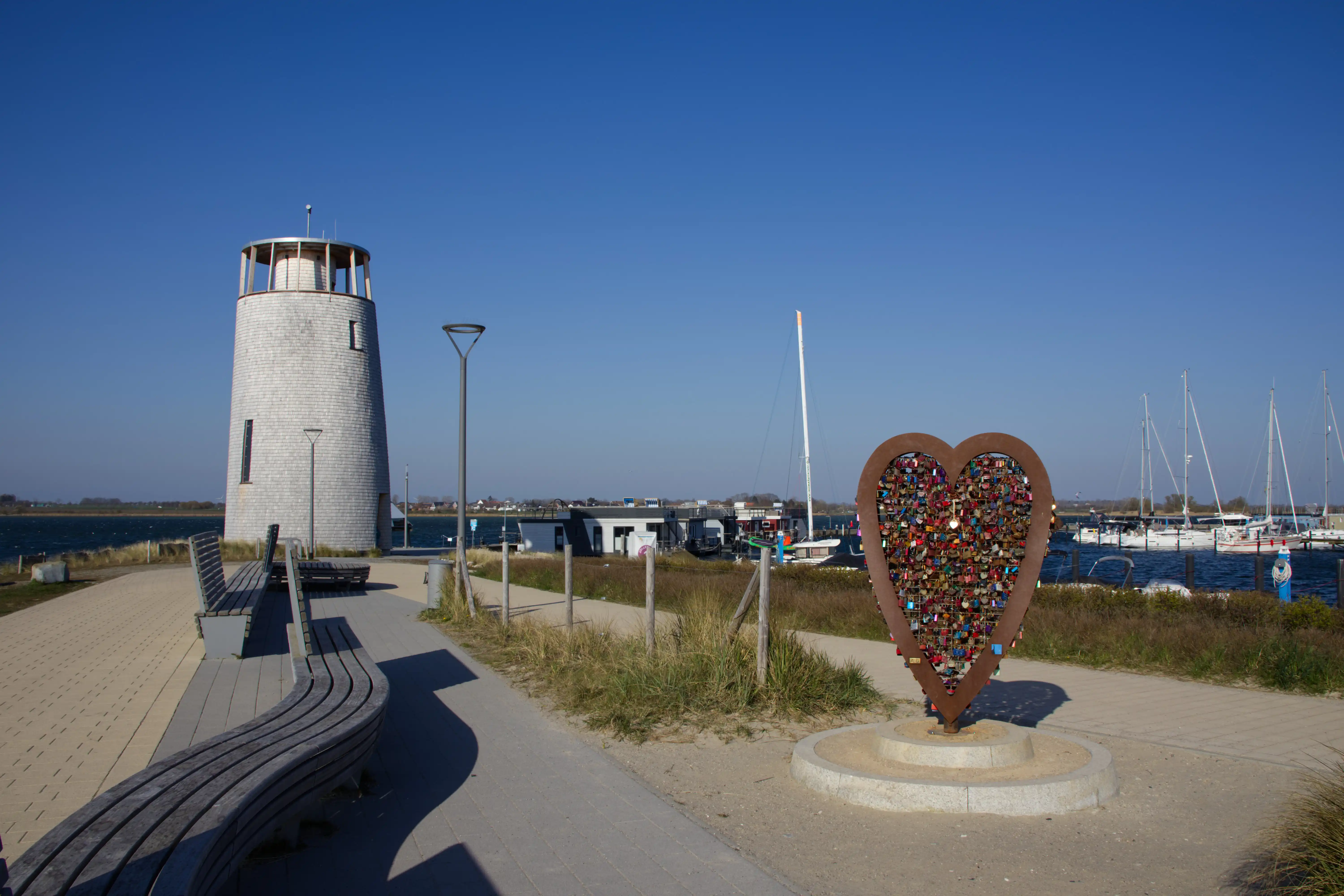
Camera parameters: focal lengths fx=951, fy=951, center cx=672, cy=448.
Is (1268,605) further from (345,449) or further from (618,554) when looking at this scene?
(618,554)

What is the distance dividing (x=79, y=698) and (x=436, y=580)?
828 centimetres

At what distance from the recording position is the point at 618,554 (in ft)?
173

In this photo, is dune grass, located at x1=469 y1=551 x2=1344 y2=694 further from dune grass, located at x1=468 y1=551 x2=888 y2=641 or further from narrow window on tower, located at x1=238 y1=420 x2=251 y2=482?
narrow window on tower, located at x1=238 y1=420 x2=251 y2=482

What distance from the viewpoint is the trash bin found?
16797mm

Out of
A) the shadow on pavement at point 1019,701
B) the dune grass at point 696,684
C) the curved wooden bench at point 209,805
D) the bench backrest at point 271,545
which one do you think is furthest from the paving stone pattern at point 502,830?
the bench backrest at point 271,545

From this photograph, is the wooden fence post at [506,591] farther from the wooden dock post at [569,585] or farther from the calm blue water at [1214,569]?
the calm blue water at [1214,569]

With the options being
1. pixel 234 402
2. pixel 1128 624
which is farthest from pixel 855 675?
pixel 234 402

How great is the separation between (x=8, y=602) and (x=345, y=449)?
54.5 feet

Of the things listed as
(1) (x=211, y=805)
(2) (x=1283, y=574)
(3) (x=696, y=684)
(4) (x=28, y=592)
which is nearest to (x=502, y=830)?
(1) (x=211, y=805)

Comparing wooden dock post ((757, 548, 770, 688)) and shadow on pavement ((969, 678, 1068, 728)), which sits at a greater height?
wooden dock post ((757, 548, 770, 688))

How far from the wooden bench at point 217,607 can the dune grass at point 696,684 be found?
11.9 ft

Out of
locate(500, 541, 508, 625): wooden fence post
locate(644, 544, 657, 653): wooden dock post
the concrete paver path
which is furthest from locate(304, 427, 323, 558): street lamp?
locate(644, 544, 657, 653): wooden dock post

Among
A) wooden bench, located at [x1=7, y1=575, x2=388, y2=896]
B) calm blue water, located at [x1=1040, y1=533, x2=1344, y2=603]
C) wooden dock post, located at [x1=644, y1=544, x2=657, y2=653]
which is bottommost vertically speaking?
calm blue water, located at [x1=1040, y1=533, x2=1344, y2=603]

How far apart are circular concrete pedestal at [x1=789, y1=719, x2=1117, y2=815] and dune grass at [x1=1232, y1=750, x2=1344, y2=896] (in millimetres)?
1079
